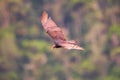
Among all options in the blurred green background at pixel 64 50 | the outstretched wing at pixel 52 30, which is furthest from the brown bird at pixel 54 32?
the blurred green background at pixel 64 50

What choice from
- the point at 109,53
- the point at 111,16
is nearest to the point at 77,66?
the point at 109,53

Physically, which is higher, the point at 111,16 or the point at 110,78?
the point at 111,16

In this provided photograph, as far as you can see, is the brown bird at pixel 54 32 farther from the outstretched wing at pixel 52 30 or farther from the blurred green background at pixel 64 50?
the blurred green background at pixel 64 50

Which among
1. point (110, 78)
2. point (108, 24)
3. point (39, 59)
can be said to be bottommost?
point (110, 78)

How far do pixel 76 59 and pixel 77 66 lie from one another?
0.45 feet

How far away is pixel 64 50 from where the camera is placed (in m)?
6.88

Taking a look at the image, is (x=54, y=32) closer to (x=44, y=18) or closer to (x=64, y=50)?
Result: (x=44, y=18)

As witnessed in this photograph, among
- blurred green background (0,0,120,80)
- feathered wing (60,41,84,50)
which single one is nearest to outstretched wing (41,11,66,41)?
feathered wing (60,41,84,50)

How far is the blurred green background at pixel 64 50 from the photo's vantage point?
6801 mm

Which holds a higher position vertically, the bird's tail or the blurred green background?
the blurred green background

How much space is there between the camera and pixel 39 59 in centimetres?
694

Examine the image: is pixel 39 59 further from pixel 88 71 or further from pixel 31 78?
pixel 88 71

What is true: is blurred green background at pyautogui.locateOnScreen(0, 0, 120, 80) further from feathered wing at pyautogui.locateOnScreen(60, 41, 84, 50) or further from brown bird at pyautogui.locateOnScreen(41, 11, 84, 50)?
feathered wing at pyautogui.locateOnScreen(60, 41, 84, 50)

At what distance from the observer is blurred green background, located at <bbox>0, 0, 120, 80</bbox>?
22.3ft
